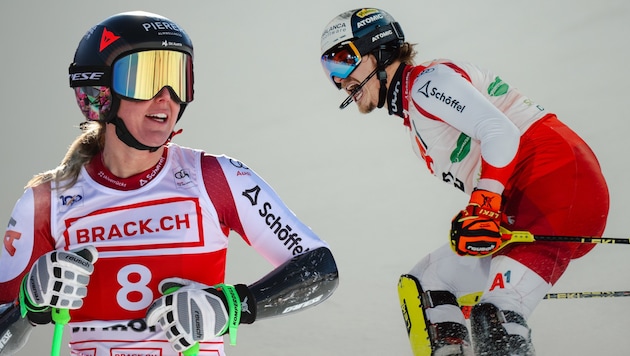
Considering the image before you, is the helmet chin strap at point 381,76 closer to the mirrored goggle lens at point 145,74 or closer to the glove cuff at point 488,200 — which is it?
the glove cuff at point 488,200

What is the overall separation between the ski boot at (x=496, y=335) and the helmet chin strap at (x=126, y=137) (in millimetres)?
1240

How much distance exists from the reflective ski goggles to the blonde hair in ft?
4.50

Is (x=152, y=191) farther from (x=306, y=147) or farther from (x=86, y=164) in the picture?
(x=306, y=147)

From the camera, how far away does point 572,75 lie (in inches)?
284

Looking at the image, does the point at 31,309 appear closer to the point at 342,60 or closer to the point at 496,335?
the point at 496,335

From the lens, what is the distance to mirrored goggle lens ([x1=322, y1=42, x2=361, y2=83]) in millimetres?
4039

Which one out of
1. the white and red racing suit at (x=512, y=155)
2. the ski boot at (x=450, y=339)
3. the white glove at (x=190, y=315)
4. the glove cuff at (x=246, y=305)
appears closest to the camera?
the white glove at (x=190, y=315)

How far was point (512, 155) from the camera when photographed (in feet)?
11.2

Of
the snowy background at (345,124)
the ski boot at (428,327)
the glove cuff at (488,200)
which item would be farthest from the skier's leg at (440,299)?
the snowy background at (345,124)

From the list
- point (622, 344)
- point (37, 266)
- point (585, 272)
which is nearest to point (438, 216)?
point (585, 272)

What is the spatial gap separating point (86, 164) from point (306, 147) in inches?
179

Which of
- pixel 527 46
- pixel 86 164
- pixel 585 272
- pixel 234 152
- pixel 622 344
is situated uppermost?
pixel 527 46

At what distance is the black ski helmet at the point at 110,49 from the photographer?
277 centimetres

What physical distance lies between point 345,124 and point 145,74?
16.5 ft
